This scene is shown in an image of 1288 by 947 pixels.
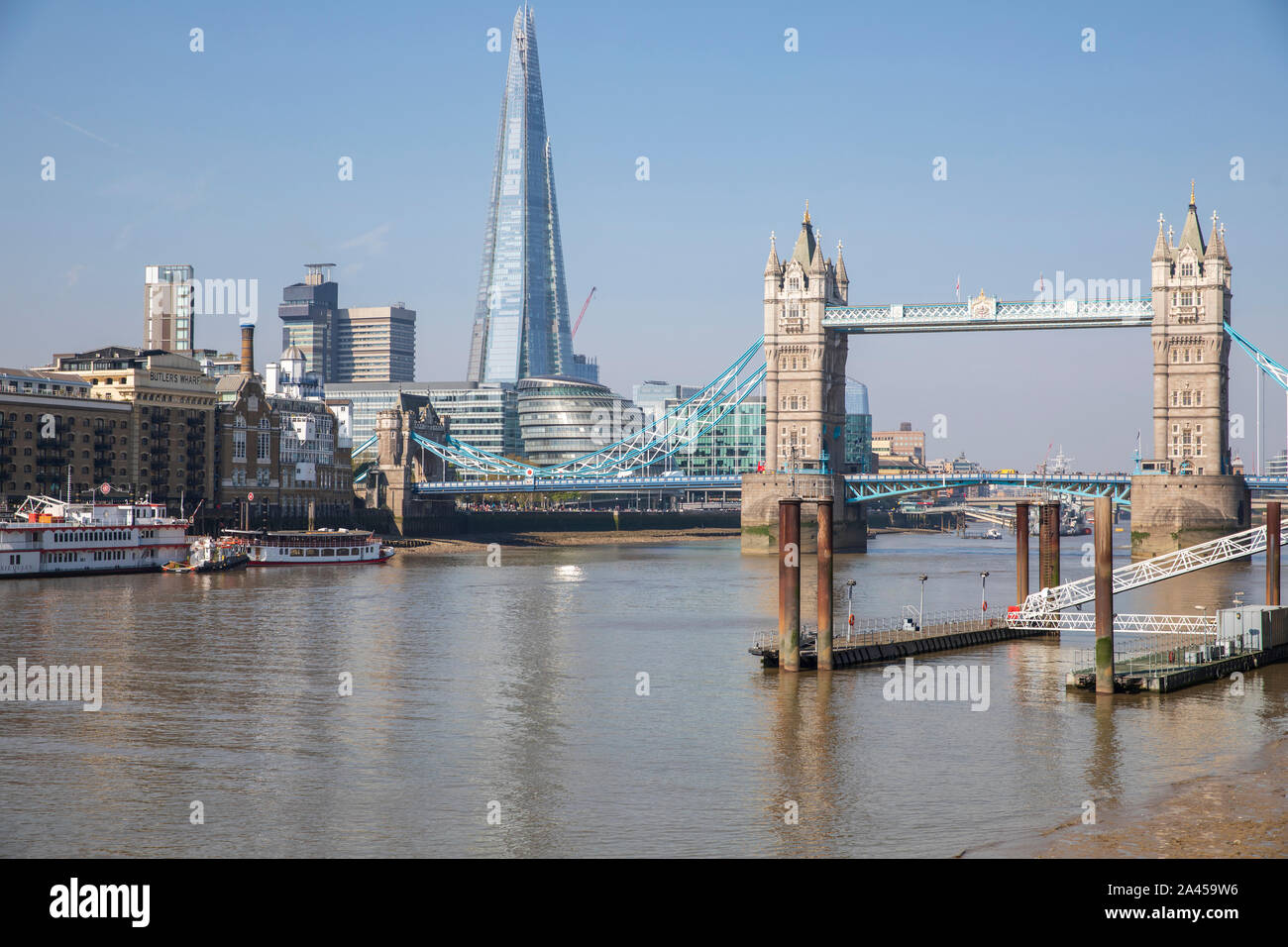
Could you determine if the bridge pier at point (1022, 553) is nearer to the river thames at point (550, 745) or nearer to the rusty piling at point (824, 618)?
the river thames at point (550, 745)

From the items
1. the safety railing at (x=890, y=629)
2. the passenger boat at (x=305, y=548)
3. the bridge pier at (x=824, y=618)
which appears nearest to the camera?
the bridge pier at (x=824, y=618)

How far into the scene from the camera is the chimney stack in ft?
458

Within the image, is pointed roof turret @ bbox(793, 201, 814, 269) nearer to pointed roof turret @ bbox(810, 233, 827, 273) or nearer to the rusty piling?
pointed roof turret @ bbox(810, 233, 827, 273)

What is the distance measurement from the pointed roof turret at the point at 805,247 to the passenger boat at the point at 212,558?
65403 mm

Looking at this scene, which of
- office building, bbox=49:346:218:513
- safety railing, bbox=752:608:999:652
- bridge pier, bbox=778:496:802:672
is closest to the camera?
bridge pier, bbox=778:496:802:672

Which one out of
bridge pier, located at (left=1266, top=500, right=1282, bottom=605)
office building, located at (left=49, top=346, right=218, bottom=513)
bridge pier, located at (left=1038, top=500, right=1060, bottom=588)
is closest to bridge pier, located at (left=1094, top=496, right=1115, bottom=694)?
bridge pier, located at (left=1266, top=500, right=1282, bottom=605)

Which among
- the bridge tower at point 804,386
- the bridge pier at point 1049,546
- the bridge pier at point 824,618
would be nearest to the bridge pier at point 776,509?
the bridge tower at point 804,386

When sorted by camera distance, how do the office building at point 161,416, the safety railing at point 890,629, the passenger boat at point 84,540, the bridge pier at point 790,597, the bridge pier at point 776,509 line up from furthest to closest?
1. the bridge pier at point 776,509
2. the office building at point 161,416
3. the passenger boat at point 84,540
4. the safety railing at point 890,629
5. the bridge pier at point 790,597

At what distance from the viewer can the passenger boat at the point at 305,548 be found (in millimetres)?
106562

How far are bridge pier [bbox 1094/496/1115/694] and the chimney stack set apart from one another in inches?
4371

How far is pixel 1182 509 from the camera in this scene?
11906 cm

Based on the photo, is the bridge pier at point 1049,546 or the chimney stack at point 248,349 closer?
the bridge pier at point 1049,546

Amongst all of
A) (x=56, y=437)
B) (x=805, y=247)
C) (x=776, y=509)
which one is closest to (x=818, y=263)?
(x=805, y=247)

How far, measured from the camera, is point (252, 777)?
31500mm
